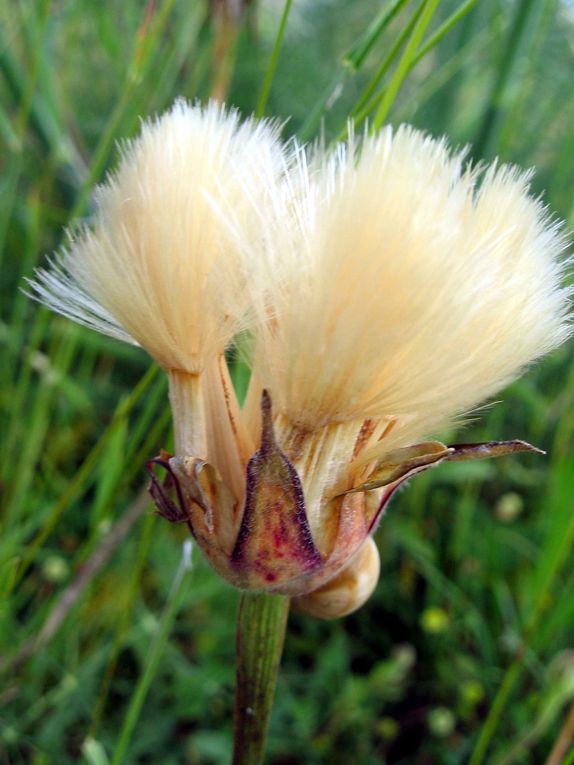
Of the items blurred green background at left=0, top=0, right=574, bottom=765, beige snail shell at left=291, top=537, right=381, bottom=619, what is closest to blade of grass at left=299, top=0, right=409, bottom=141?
blurred green background at left=0, top=0, right=574, bottom=765

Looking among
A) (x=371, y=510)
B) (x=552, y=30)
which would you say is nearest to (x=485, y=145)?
(x=552, y=30)

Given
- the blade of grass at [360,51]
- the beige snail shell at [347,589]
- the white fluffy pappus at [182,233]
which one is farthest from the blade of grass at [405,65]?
the beige snail shell at [347,589]

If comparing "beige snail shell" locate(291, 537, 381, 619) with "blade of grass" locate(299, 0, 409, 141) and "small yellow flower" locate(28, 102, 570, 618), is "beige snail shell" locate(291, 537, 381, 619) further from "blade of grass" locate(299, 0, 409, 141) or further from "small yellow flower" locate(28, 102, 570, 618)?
"blade of grass" locate(299, 0, 409, 141)

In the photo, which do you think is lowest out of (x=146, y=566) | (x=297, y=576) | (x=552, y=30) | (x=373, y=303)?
(x=146, y=566)

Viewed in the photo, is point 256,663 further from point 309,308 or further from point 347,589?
point 309,308

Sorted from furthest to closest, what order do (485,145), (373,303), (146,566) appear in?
(146,566) < (485,145) < (373,303)

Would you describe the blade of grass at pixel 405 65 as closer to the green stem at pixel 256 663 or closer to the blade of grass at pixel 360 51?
the blade of grass at pixel 360 51

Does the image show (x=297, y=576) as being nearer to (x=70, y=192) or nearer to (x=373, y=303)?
(x=373, y=303)

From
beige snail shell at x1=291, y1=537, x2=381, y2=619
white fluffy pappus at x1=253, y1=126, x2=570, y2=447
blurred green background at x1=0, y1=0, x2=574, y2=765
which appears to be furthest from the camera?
blurred green background at x1=0, y1=0, x2=574, y2=765
